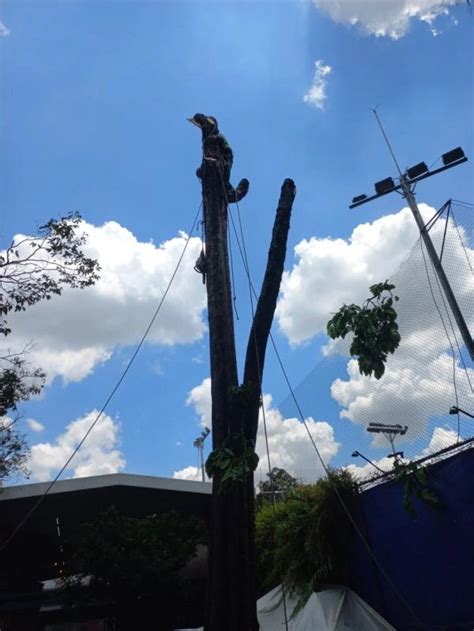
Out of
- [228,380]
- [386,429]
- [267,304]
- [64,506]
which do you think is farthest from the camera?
[64,506]

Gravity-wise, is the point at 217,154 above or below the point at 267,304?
above

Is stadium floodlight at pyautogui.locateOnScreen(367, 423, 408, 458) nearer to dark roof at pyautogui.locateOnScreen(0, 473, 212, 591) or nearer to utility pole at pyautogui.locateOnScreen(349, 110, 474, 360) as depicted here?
utility pole at pyautogui.locateOnScreen(349, 110, 474, 360)

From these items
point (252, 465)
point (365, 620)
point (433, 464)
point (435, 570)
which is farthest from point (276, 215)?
point (365, 620)

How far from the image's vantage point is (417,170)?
724 cm

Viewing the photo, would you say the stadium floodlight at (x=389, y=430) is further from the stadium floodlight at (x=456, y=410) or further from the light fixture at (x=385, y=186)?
the light fixture at (x=385, y=186)

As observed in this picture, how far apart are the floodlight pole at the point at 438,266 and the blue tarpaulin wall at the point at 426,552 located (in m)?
1.17

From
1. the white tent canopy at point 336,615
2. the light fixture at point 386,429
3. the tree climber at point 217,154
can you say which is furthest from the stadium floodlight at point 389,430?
the tree climber at point 217,154

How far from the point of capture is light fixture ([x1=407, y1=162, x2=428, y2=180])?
7219 millimetres

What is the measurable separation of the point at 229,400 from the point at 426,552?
307 centimetres

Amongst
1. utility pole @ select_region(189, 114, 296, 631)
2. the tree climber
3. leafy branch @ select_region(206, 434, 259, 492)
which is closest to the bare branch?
utility pole @ select_region(189, 114, 296, 631)

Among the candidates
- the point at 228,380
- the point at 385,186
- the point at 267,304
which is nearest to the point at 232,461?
the point at 228,380

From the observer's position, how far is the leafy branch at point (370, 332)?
14.1ft

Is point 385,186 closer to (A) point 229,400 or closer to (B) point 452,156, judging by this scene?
(B) point 452,156

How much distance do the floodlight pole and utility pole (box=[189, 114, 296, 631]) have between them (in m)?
2.18
